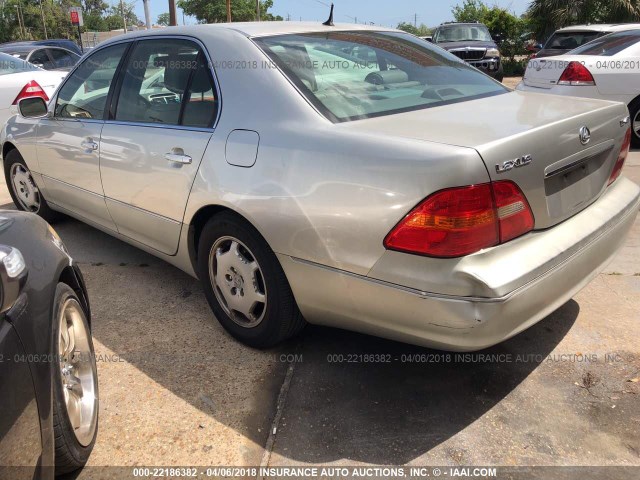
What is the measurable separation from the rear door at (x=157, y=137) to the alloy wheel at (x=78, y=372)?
2.91ft

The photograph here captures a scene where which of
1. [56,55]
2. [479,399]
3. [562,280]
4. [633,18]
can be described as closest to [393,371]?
[479,399]

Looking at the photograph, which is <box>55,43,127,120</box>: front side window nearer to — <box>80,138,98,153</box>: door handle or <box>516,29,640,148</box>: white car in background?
<box>80,138,98,153</box>: door handle

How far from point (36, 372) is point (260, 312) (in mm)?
1329

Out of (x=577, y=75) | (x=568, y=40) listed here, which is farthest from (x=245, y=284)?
(x=568, y=40)

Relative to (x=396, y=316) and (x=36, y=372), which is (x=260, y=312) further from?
(x=36, y=372)

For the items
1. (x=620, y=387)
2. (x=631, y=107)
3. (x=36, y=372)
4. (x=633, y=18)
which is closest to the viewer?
(x=36, y=372)

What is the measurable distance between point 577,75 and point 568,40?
5.14m

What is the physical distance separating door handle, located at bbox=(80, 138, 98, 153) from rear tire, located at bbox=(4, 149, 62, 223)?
46.5 inches

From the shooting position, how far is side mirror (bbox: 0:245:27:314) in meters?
1.51

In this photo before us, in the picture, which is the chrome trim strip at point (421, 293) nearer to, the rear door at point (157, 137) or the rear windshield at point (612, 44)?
the rear door at point (157, 137)

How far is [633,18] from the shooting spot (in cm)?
1634

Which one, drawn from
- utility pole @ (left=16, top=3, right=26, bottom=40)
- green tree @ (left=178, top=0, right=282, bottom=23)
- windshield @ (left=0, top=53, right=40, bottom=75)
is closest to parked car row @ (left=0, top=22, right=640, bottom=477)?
windshield @ (left=0, top=53, right=40, bottom=75)

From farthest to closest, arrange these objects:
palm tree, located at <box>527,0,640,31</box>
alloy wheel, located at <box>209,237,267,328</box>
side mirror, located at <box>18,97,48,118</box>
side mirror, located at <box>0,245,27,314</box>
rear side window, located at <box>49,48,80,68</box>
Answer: palm tree, located at <box>527,0,640,31</box>
rear side window, located at <box>49,48,80,68</box>
side mirror, located at <box>18,97,48,118</box>
alloy wheel, located at <box>209,237,267,328</box>
side mirror, located at <box>0,245,27,314</box>

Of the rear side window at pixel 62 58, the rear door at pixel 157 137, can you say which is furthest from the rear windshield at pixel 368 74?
the rear side window at pixel 62 58
